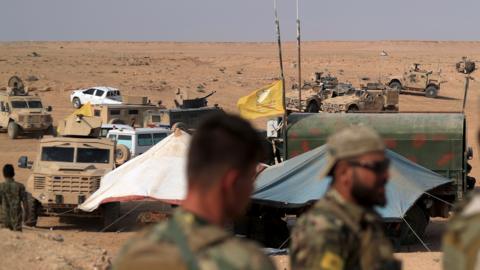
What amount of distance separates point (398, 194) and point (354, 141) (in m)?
10.5

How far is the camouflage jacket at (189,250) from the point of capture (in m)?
2.42

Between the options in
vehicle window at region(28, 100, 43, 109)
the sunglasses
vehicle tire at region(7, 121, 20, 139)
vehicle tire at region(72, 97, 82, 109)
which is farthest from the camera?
vehicle tire at region(72, 97, 82, 109)

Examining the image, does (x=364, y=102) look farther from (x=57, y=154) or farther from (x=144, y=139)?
(x=57, y=154)

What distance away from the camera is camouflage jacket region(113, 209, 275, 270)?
2.42 m

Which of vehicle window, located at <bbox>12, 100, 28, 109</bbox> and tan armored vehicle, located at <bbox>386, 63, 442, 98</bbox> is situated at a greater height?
vehicle window, located at <bbox>12, 100, 28, 109</bbox>

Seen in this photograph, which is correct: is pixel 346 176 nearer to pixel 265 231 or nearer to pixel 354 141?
pixel 354 141

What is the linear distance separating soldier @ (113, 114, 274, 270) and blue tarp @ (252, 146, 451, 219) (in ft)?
35.4

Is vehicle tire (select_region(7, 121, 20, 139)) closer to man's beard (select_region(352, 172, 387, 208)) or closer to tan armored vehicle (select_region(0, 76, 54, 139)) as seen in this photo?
tan armored vehicle (select_region(0, 76, 54, 139))

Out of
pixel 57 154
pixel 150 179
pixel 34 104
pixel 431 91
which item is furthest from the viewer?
pixel 431 91

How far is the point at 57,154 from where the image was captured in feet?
53.0

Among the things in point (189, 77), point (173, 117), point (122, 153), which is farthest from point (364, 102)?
point (189, 77)

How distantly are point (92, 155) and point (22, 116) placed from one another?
1410 cm

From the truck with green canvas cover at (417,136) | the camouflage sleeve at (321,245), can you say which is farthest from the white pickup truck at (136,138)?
the camouflage sleeve at (321,245)

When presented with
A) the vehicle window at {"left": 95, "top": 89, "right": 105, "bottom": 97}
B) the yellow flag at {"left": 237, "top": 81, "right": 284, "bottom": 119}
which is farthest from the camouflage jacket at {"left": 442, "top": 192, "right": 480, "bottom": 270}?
the vehicle window at {"left": 95, "top": 89, "right": 105, "bottom": 97}
